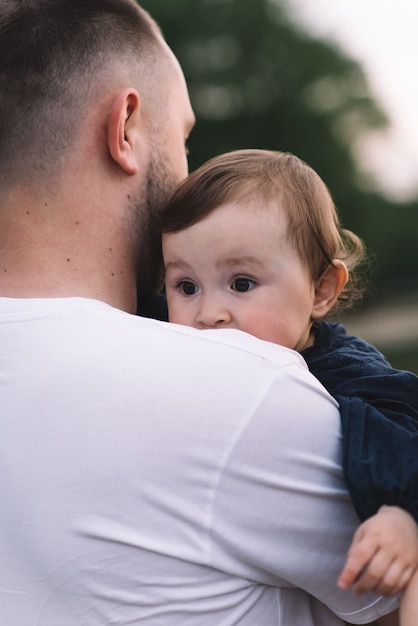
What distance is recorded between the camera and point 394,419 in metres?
1.88

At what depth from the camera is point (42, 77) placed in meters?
2.31

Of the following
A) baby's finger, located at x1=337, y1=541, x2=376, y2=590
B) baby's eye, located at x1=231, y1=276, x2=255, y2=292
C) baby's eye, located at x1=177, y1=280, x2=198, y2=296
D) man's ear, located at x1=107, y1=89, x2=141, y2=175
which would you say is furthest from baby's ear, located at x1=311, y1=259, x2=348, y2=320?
baby's finger, located at x1=337, y1=541, x2=376, y2=590

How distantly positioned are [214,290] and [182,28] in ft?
96.3

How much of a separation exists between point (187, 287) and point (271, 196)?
13.4 inches

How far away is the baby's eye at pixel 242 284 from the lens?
2294 mm

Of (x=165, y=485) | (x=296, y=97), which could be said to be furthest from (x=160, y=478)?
(x=296, y=97)

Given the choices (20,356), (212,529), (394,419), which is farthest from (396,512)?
(20,356)

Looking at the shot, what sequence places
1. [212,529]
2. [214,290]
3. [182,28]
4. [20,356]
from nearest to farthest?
1. [212,529]
2. [20,356]
3. [214,290]
4. [182,28]

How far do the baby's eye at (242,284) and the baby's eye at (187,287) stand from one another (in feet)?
0.40

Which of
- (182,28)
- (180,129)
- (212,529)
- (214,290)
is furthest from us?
(182,28)

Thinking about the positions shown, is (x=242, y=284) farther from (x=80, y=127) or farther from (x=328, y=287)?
(x=80, y=127)

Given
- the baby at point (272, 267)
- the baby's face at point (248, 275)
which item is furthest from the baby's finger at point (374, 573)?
the baby's face at point (248, 275)

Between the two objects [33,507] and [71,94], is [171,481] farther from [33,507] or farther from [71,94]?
[71,94]

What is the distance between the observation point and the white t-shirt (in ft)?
5.52
